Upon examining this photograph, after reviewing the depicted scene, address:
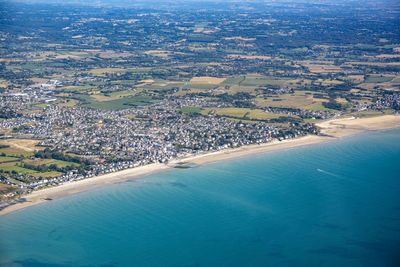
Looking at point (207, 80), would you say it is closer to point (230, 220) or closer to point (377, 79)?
point (377, 79)

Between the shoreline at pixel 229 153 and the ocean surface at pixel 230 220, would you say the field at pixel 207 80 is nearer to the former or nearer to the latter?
the shoreline at pixel 229 153

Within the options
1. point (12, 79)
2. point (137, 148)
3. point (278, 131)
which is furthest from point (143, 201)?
point (12, 79)

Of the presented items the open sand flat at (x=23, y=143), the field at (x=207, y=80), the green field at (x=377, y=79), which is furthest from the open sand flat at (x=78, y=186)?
the green field at (x=377, y=79)

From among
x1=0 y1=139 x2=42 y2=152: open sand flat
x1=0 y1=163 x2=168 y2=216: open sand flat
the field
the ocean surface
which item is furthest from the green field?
x1=0 y1=139 x2=42 y2=152: open sand flat

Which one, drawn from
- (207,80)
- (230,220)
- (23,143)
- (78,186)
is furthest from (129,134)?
(207,80)

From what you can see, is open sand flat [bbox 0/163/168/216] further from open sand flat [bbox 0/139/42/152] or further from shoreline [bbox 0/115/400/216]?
open sand flat [bbox 0/139/42/152]

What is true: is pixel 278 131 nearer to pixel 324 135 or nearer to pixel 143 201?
pixel 324 135
